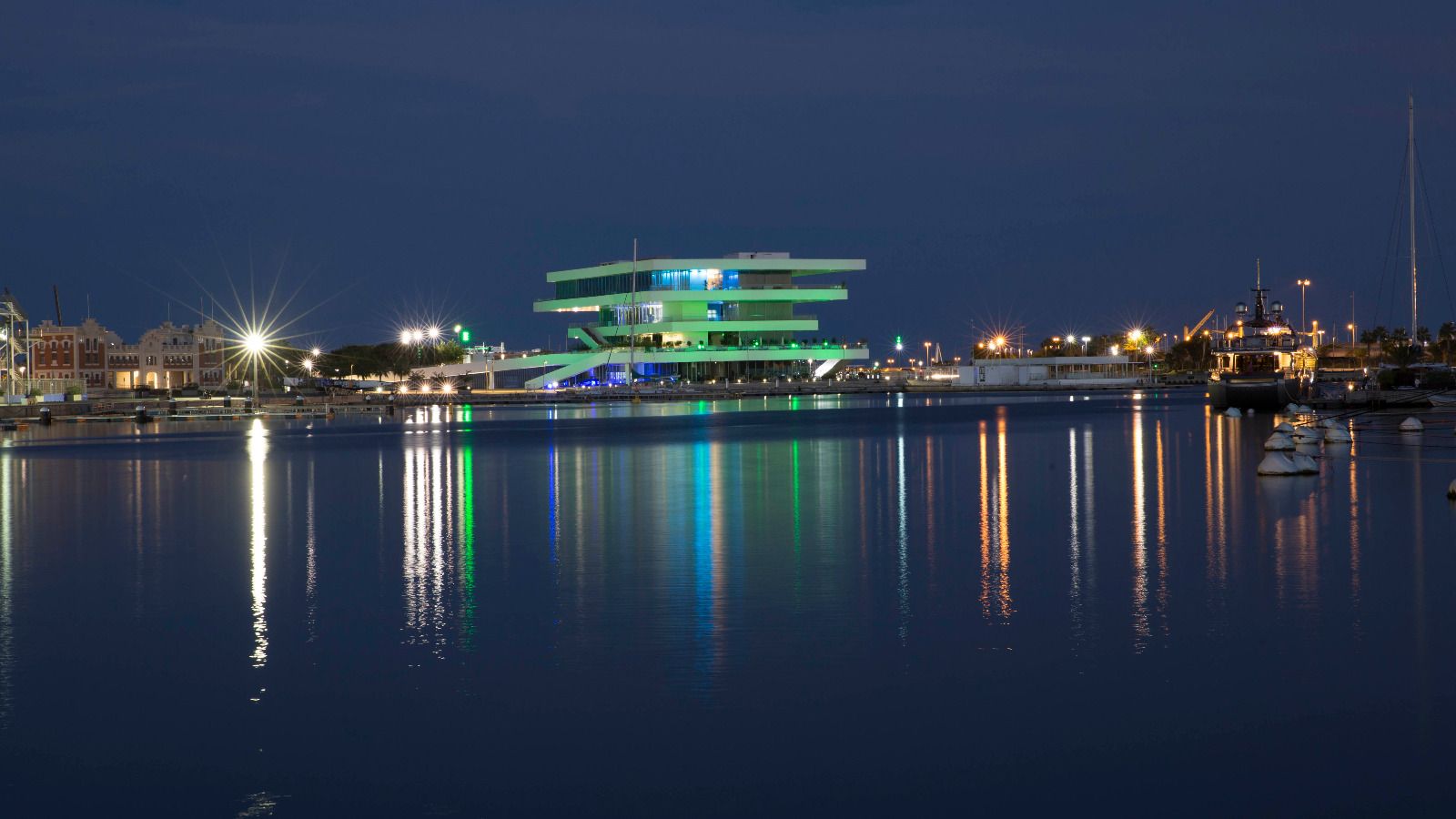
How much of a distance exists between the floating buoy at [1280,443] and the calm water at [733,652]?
781 cm

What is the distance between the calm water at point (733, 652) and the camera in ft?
29.0

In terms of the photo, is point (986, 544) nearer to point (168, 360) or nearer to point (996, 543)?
point (996, 543)

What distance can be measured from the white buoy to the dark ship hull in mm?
43844

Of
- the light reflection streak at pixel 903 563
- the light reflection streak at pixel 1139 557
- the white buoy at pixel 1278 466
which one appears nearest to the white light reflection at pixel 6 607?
the light reflection streak at pixel 903 563

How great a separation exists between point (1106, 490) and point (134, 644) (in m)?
18.7

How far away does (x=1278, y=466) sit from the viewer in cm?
2969

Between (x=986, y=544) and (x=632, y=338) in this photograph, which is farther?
(x=632, y=338)

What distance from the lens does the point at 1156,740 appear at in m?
9.52

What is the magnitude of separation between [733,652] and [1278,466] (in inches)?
822

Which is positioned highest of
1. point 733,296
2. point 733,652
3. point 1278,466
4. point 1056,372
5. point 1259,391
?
point 733,296

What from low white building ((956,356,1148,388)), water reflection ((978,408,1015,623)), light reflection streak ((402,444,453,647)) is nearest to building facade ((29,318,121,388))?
low white building ((956,356,1148,388))

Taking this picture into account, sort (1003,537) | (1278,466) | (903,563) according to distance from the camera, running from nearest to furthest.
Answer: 1. (903,563)
2. (1003,537)
3. (1278,466)

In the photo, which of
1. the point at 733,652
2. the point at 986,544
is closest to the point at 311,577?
the point at 733,652

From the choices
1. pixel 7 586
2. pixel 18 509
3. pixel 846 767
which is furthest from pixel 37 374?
pixel 846 767
